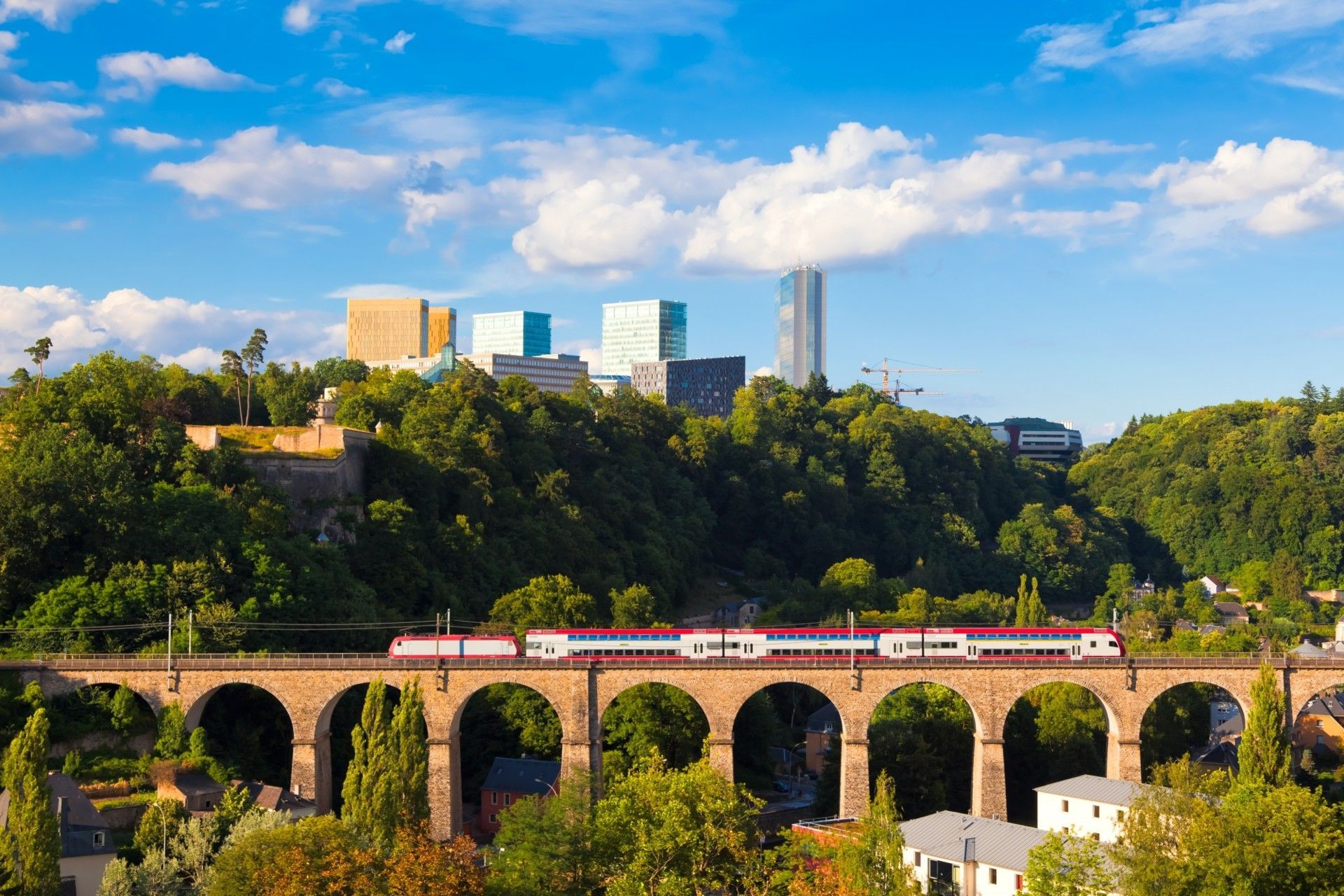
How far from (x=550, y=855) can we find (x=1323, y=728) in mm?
58322

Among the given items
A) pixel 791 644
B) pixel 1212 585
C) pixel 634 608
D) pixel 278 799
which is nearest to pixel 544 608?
pixel 634 608

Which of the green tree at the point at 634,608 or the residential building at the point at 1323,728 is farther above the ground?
the green tree at the point at 634,608

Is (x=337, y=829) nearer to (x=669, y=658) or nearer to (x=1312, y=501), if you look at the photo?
(x=669, y=658)

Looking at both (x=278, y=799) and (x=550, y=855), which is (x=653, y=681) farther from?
(x=550, y=855)

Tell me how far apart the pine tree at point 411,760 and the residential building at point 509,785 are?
1080cm

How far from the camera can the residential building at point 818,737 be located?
87.9 metres

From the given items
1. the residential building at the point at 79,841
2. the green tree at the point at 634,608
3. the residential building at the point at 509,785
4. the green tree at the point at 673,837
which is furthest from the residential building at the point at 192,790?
the green tree at the point at 634,608

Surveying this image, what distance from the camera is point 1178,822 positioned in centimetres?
4994

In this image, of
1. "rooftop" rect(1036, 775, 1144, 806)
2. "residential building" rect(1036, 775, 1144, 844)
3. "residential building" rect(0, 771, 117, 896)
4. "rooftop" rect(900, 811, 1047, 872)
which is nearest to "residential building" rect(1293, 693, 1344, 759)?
"rooftop" rect(1036, 775, 1144, 806)

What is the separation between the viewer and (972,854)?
55500mm

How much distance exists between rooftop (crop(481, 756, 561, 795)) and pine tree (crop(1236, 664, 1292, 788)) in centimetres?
3172

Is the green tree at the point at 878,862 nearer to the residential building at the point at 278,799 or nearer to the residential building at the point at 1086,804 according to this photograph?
the residential building at the point at 1086,804

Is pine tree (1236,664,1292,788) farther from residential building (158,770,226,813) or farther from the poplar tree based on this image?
the poplar tree

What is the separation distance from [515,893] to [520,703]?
97.8 ft
